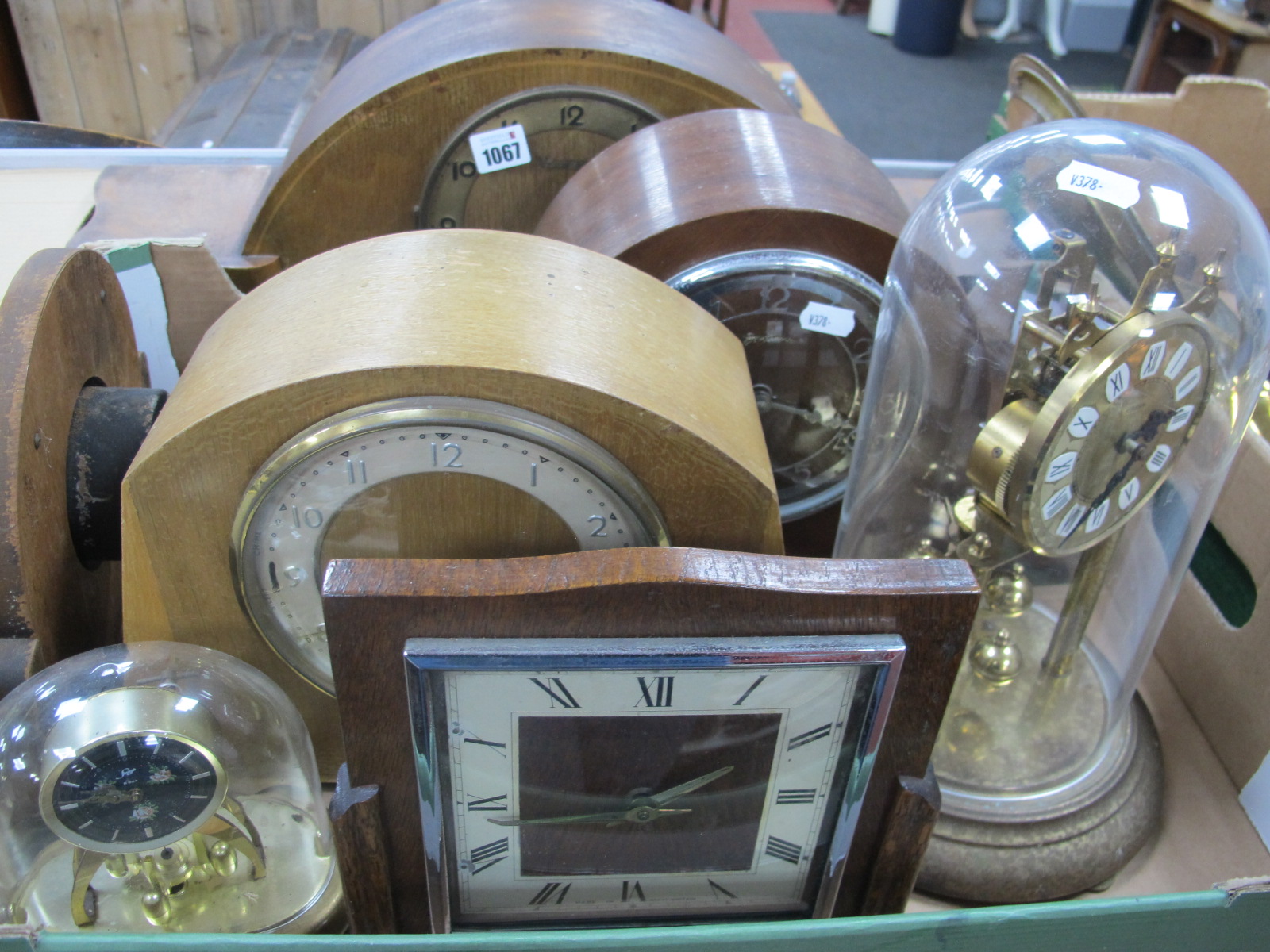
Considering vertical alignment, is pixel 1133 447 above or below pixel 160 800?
above

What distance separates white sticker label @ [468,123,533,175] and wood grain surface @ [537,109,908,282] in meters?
0.13

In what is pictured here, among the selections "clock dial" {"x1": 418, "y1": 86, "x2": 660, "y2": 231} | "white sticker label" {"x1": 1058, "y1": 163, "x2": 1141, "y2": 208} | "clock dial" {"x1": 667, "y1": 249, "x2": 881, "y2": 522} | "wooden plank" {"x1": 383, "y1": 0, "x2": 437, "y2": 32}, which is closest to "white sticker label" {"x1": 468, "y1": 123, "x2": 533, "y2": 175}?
"clock dial" {"x1": 418, "y1": 86, "x2": 660, "y2": 231}

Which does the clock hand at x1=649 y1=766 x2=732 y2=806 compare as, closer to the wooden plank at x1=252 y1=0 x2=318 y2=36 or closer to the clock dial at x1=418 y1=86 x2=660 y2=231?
the clock dial at x1=418 y1=86 x2=660 y2=231

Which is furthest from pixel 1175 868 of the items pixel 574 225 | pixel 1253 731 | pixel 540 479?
pixel 574 225

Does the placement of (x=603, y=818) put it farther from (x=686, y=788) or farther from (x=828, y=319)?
(x=828, y=319)

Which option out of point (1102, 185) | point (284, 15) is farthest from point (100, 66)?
point (1102, 185)

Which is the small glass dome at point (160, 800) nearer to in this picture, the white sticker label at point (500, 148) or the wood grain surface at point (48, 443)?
the wood grain surface at point (48, 443)

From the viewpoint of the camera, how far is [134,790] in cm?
54

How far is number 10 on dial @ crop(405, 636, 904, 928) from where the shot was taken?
0.51 meters

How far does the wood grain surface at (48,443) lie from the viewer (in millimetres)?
609

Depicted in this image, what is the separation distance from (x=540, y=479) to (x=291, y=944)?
27 centimetres

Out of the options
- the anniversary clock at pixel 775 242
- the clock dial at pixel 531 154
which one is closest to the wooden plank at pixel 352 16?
the clock dial at pixel 531 154

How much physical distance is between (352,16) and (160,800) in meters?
2.31

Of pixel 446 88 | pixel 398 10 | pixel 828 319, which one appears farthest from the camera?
pixel 398 10
